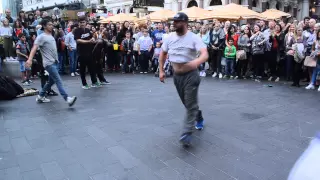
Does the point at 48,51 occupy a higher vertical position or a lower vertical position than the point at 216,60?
higher

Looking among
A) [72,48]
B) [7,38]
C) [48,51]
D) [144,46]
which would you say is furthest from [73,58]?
[48,51]

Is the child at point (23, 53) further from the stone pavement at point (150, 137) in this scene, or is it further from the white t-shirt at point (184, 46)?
the white t-shirt at point (184, 46)

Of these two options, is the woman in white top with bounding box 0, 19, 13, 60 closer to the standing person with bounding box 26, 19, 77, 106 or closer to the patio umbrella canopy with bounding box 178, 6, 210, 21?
the standing person with bounding box 26, 19, 77, 106

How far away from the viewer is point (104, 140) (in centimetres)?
463

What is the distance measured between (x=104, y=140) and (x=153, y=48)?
9279 mm

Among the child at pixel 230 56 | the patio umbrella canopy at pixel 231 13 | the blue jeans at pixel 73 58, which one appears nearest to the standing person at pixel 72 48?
the blue jeans at pixel 73 58

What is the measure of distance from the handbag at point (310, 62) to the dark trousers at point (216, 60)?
334cm

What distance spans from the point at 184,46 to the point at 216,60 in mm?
8172

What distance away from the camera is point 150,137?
4758mm

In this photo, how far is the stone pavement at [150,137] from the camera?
11.9ft

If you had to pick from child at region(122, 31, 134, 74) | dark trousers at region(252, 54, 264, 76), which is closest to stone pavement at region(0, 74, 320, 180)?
dark trousers at region(252, 54, 264, 76)

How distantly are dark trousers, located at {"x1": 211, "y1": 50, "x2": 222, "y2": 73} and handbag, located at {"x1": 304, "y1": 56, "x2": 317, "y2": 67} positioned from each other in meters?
3.34

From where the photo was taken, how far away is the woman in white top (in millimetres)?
12086

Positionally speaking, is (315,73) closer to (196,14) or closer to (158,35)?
(158,35)
